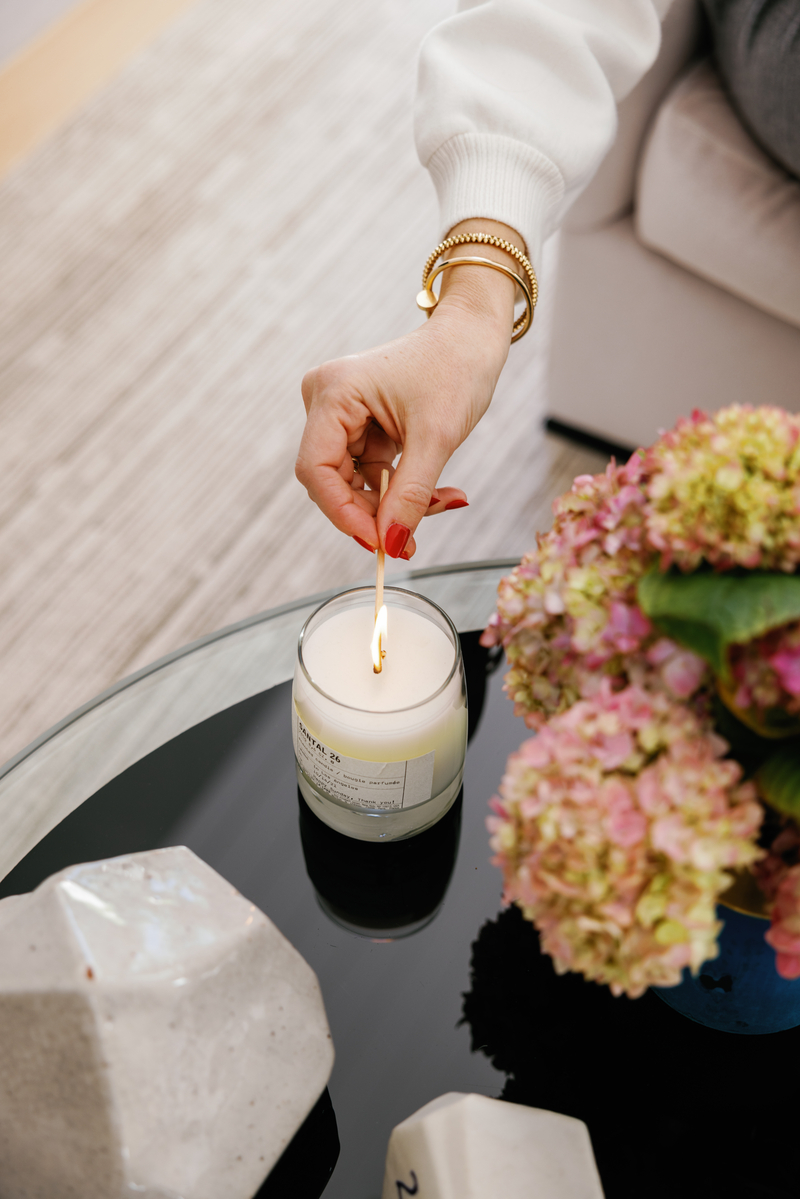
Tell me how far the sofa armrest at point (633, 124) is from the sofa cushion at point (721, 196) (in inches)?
0.9

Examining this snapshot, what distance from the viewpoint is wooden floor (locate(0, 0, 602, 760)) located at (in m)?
1.25

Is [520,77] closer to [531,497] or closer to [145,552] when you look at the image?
[531,497]

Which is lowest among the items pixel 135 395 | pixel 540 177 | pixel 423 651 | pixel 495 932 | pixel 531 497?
pixel 531 497

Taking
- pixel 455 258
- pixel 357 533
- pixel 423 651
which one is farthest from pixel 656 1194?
pixel 455 258

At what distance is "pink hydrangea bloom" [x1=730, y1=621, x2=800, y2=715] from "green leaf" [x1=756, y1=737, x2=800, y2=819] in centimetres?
2

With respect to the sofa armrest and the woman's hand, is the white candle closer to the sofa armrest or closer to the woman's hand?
the woman's hand

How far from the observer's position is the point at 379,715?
0.49 meters

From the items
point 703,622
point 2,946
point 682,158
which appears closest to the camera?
point 703,622

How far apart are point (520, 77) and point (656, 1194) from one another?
0.80 metres

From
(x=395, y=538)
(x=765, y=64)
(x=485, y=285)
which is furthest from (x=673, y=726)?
(x=765, y=64)

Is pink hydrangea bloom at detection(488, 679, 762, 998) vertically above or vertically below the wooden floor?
above

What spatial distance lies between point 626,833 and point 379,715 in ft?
0.72

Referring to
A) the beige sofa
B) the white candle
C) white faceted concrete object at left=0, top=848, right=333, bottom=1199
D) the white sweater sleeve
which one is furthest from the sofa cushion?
white faceted concrete object at left=0, top=848, right=333, bottom=1199

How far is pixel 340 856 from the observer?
24.2 inches
